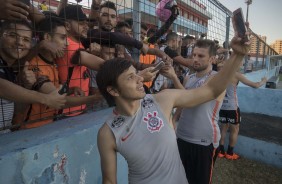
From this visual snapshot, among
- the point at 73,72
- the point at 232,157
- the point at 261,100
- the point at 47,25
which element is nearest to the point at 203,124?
the point at 73,72

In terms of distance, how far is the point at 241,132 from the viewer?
4578 mm

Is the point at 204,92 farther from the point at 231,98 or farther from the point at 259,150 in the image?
the point at 259,150

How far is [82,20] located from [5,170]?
5.81ft

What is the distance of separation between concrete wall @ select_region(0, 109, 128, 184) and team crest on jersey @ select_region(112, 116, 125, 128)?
48 cm

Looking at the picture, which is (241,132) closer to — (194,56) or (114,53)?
(194,56)

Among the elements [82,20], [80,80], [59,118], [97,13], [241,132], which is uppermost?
[97,13]

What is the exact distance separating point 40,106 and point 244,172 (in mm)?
3410

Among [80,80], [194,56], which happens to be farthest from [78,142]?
[194,56]

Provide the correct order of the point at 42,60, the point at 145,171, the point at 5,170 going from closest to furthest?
the point at 5,170, the point at 145,171, the point at 42,60

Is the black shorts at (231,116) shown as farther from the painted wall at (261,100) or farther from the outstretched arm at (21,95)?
the outstretched arm at (21,95)

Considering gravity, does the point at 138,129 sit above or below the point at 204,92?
below

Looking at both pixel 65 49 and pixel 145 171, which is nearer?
pixel 145 171

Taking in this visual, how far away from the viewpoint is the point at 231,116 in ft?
13.9

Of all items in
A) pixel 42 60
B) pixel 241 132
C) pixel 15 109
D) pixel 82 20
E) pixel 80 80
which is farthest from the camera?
pixel 241 132
